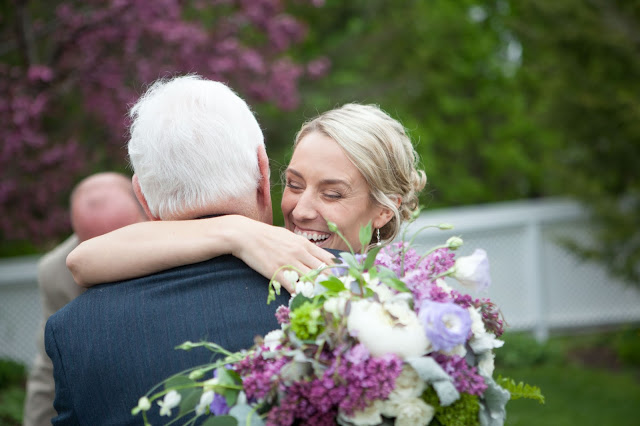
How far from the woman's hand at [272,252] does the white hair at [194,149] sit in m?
0.17

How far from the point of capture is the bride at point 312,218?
2.00 m

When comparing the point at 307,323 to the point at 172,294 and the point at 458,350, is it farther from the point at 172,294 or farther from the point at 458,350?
the point at 172,294

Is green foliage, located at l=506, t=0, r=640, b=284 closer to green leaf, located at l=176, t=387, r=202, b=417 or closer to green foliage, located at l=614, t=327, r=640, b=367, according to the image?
green foliage, located at l=614, t=327, r=640, b=367

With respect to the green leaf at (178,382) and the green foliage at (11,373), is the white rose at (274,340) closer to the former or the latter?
the green leaf at (178,382)

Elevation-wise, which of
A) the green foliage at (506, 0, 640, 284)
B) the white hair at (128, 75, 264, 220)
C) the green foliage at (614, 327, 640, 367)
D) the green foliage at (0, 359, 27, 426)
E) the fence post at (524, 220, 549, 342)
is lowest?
the green foliage at (614, 327, 640, 367)

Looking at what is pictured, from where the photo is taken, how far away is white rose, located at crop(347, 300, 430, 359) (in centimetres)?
157

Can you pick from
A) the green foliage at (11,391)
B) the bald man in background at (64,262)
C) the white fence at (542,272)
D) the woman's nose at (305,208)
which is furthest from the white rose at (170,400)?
the white fence at (542,272)

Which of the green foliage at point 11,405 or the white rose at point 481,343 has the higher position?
the white rose at point 481,343

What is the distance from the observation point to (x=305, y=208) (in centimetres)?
262

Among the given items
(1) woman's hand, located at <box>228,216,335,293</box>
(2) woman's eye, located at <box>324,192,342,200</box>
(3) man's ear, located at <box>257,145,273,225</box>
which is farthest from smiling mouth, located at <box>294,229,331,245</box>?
(1) woman's hand, located at <box>228,216,335,293</box>

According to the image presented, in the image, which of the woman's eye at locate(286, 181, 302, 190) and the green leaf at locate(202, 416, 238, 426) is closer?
the green leaf at locate(202, 416, 238, 426)

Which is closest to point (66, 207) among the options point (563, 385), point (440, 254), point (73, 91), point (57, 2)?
point (73, 91)

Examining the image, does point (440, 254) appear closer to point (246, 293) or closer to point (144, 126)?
point (246, 293)

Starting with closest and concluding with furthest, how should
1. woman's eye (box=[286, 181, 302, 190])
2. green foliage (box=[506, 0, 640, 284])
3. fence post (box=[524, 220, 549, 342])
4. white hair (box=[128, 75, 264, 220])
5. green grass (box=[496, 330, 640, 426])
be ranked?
white hair (box=[128, 75, 264, 220])
woman's eye (box=[286, 181, 302, 190])
green grass (box=[496, 330, 640, 426])
green foliage (box=[506, 0, 640, 284])
fence post (box=[524, 220, 549, 342])
